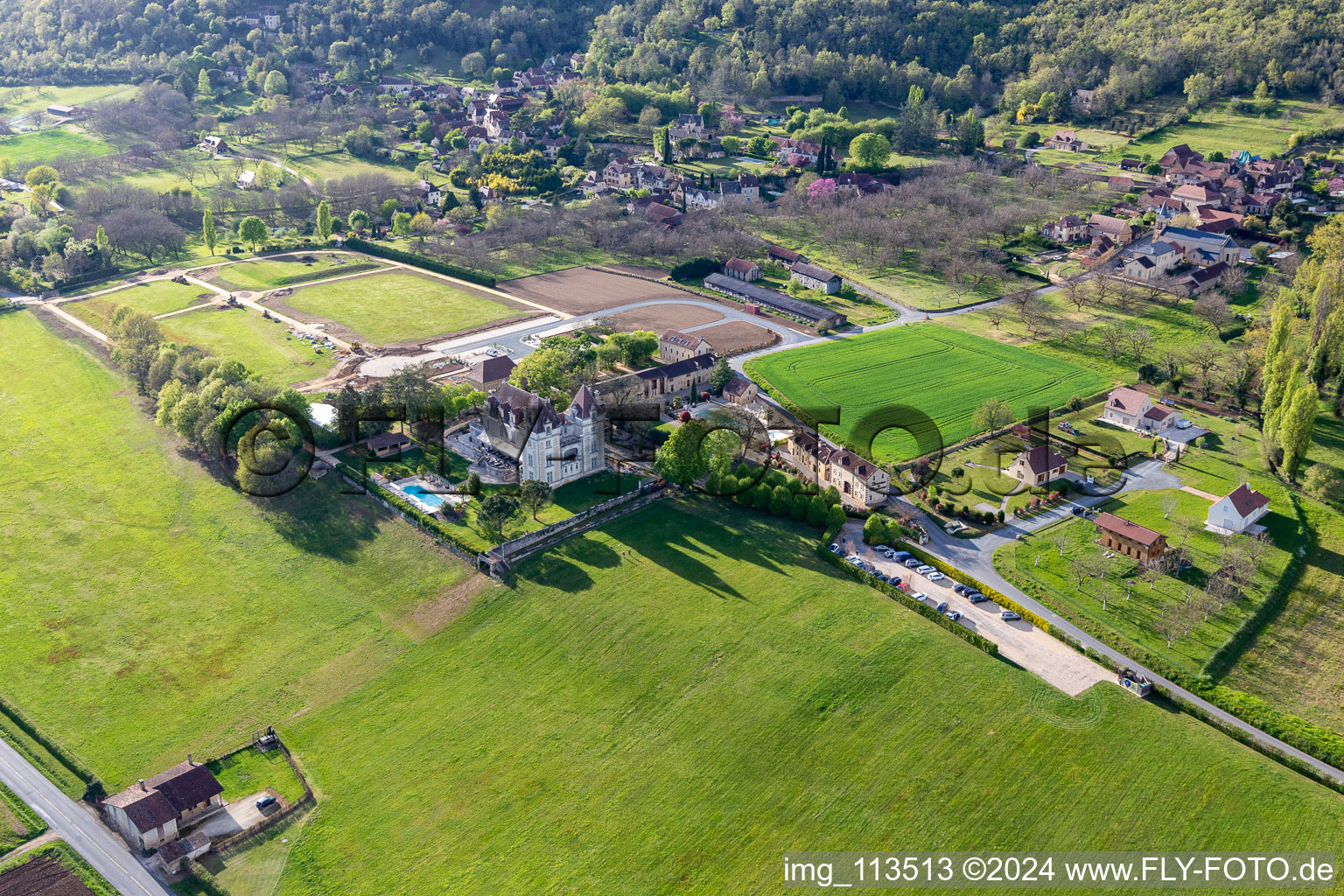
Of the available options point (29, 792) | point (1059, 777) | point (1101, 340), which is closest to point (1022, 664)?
point (1059, 777)

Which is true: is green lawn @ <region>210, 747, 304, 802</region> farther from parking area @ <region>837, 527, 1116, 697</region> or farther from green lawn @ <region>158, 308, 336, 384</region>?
green lawn @ <region>158, 308, 336, 384</region>

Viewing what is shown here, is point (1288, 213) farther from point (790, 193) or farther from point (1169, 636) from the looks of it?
point (1169, 636)

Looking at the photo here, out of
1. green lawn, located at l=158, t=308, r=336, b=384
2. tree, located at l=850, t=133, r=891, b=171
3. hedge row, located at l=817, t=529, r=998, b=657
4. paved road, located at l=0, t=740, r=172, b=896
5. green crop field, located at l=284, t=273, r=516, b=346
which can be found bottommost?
paved road, located at l=0, t=740, r=172, b=896

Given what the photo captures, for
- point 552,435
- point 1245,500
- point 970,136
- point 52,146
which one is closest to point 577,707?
point 552,435

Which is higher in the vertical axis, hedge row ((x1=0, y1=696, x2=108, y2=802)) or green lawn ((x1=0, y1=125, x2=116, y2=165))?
green lawn ((x1=0, y1=125, x2=116, y2=165))

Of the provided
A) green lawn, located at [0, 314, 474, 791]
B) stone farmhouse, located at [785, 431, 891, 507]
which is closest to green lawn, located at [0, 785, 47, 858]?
green lawn, located at [0, 314, 474, 791]

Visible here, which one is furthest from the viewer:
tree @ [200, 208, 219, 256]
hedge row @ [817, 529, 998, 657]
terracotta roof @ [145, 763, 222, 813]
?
tree @ [200, 208, 219, 256]
